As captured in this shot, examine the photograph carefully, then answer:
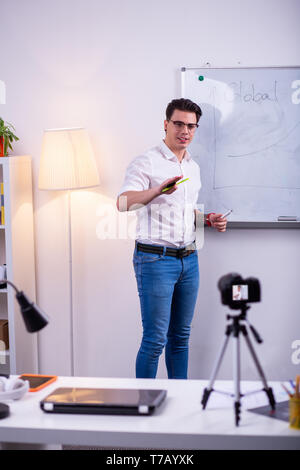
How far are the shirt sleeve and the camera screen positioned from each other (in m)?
1.16

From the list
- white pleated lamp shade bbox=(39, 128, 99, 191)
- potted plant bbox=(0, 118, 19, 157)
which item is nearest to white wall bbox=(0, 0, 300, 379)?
potted plant bbox=(0, 118, 19, 157)

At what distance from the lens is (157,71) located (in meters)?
3.19

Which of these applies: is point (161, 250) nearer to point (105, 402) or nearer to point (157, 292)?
point (157, 292)

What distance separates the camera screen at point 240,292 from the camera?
153 cm

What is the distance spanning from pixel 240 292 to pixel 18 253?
1.88 m

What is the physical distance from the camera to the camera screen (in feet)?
5.02

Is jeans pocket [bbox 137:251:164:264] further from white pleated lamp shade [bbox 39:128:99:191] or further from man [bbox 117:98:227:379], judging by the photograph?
white pleated lamp shade [bbox 39:128:99:191]

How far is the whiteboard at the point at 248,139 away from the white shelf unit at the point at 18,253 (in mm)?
1017

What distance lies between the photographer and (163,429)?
145 cm

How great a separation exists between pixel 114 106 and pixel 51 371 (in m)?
1.68

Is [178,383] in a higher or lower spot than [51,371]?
higher
